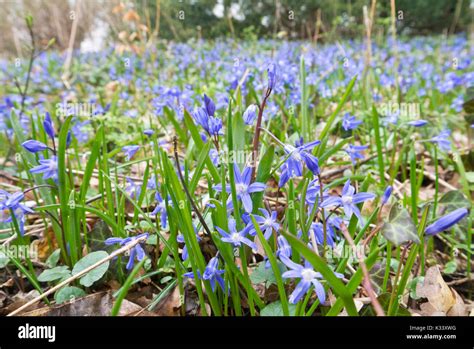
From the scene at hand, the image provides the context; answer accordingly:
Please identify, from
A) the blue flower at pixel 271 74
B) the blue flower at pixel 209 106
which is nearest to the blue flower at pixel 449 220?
the blue flower at pixel 271 74

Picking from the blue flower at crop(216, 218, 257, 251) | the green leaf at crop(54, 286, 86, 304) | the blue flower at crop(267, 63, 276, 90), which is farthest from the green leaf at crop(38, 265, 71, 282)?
the blue flower at crop(267, 63, 276, 90)

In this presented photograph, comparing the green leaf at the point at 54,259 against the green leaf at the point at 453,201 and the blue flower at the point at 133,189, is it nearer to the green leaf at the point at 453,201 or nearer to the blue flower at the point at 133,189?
the blue flower at the point at 133,189

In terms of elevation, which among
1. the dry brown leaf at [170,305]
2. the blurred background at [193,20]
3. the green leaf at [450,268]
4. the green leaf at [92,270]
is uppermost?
the blurred background at [193,20]

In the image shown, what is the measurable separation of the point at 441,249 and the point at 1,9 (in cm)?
1117

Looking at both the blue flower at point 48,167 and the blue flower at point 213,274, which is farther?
the blue flower at point 48,167

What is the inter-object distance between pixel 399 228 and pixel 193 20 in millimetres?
7762

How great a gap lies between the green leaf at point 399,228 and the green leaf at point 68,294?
936mm

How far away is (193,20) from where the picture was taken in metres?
8.01

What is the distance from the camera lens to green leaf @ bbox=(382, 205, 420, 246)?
35.9 inches

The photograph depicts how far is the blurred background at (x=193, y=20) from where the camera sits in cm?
707

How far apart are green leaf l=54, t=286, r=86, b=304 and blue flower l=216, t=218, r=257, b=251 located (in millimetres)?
546
